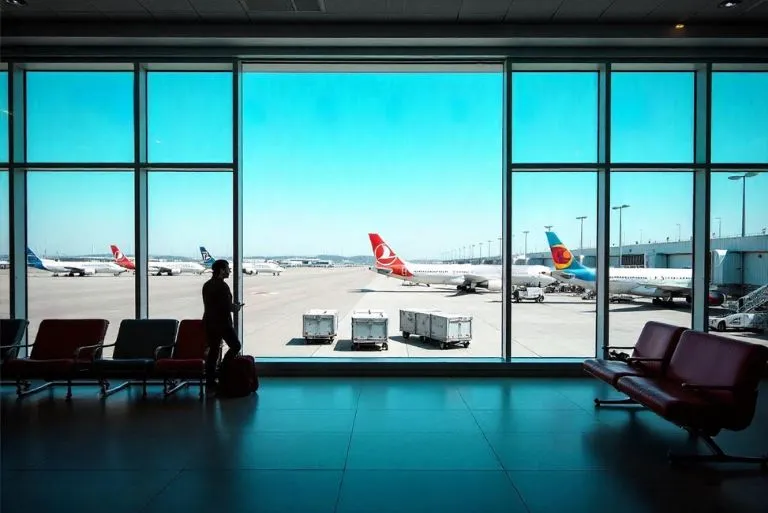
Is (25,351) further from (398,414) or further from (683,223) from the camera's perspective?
(683,223)

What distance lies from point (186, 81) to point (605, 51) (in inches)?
244

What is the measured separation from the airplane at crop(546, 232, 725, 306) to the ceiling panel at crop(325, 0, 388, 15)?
13.7 m

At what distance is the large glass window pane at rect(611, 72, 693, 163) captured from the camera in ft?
19.4

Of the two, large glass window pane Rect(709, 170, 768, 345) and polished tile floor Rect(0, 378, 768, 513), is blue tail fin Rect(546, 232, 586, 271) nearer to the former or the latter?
large glass window pane Rect(709, 170, 768, 345)

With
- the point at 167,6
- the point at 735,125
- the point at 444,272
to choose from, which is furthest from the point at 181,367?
the point at 444,272

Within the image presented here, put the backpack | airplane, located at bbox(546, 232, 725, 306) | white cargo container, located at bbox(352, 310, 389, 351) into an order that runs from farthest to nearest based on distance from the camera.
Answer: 1. airplane, located at bbox(546, 232, 725, 306)
2. white cargo container, located at bbox(352, 310, 389, 351)
3. the backpack

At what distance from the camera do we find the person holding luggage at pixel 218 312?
492cm

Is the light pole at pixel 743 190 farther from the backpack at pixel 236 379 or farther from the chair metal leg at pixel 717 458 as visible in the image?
the backpack at pixel 236 379

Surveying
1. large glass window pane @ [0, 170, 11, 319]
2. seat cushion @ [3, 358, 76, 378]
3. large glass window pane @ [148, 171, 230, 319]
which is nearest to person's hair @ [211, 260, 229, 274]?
large glass window pane @ [148, 171, 230, 319]

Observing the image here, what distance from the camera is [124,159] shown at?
19.4 feet

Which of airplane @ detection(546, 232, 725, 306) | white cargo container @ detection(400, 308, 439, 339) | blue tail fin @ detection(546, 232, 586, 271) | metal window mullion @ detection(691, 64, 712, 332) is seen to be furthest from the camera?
blue tail fin @ detection(546, 232, 586, 271)

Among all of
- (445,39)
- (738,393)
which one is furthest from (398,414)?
(445,39)

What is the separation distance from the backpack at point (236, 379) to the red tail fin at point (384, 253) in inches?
780

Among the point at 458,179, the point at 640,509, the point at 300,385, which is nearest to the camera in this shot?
the point at 640,509
